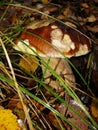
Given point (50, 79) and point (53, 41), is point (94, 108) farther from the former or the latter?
point (53, 41)

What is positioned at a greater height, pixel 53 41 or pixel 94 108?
pixel 53 41

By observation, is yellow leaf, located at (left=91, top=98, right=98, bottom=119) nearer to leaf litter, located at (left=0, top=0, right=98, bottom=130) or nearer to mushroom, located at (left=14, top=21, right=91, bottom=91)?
leaf litter, located at (left=0, top=0, right=98, bottom=130)

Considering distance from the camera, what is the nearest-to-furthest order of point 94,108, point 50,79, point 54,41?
point 54,41 → point 94,108 → point 50,79

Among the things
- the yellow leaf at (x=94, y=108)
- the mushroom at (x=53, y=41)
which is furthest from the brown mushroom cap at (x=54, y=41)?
the yellow leaf at (x=94, y=108)

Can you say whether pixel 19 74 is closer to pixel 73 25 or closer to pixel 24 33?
pixel 24 33

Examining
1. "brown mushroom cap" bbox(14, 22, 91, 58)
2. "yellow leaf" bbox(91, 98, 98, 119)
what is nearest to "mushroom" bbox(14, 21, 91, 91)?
"brown mushroom cap" bbox(14, 22, 91, 58)

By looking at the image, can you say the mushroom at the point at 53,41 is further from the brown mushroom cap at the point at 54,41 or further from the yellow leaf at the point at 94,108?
the yellow leaf at the point at 94,108

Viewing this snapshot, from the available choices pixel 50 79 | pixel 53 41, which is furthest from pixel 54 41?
pixel 50 79

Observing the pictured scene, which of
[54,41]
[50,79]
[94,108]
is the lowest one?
[94,108]
